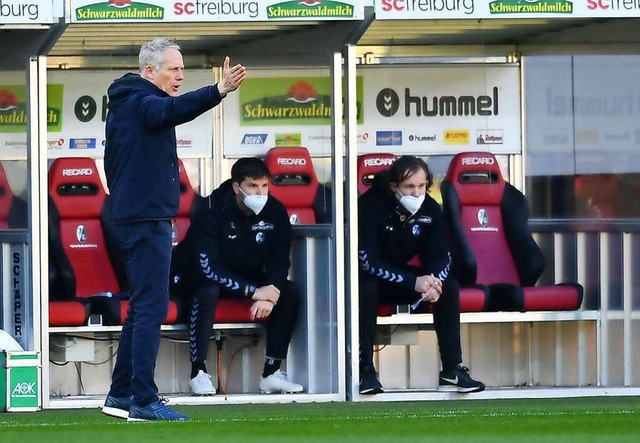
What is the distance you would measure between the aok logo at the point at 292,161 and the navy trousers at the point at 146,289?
2783mm

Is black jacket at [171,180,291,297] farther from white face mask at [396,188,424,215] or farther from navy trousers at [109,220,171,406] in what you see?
→ navy trousers at [109,220,171,406]

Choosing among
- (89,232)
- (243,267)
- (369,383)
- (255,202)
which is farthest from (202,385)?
(89,232)

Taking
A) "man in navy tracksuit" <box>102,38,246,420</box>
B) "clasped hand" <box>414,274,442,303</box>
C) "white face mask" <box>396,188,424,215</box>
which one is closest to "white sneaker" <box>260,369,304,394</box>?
"clasped hand" <box>414,274,442,303</box>

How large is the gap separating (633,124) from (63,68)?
3.55 metres

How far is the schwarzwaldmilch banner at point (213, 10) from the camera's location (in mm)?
9664

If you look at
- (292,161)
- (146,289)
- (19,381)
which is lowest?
(19,381)

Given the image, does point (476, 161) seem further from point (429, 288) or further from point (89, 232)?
point (89, 232)

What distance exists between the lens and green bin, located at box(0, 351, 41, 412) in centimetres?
964

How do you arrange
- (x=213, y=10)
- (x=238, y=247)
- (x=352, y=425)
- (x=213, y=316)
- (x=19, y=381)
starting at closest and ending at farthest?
(x=352, y=425) < (x=19, y=381) < (x=213, y=10) < (x=213, y=316) < (x=238, y=247)

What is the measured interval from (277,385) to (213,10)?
229cm

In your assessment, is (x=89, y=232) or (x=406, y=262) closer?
(x=406, y=262)

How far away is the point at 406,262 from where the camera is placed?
35.4 feet

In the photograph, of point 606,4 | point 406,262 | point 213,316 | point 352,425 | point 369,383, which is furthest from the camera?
point 406,262

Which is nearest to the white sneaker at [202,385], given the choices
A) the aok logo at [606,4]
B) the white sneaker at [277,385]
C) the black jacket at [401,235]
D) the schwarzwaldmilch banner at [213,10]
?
the white sneaker at [277,385]
